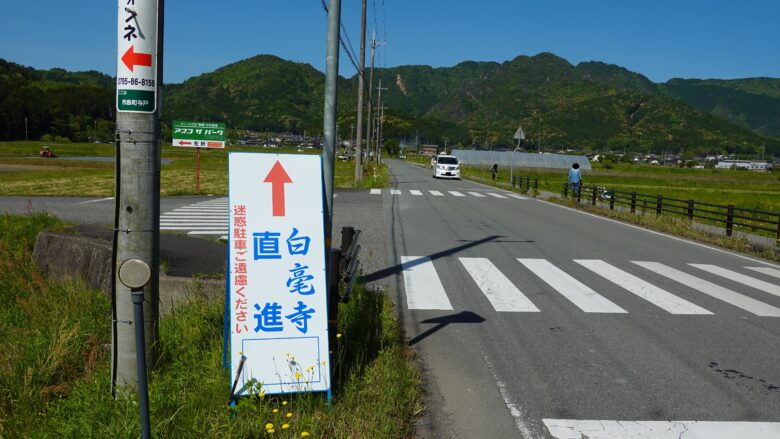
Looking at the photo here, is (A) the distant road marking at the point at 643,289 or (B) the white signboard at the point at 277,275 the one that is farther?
(A) the distant road marking at the point at 643,289

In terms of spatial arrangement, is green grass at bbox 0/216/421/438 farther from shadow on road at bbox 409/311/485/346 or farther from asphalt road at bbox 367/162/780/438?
shadow on road at bbox 409/311/485/346

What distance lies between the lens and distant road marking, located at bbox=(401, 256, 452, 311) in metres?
7.60

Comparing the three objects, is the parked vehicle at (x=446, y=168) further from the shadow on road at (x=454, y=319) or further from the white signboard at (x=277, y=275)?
the white signboard at (x=277, y=275)

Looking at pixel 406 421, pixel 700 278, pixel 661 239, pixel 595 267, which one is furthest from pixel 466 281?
pixel 661 239

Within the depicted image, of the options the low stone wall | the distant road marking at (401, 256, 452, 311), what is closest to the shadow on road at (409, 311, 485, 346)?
the distant road marking at (401, 256, 452, 311)

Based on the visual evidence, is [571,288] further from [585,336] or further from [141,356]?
[141,356]

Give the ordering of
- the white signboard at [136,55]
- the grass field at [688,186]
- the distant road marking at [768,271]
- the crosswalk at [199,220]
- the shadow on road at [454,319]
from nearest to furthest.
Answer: the white signboard at [136,55] < the shadow on road at [454,319] < the distant road marking at [768,271] < the crosswalk at [199,220] < the grass field at [688,186]

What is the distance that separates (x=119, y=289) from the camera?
4172 millimetres

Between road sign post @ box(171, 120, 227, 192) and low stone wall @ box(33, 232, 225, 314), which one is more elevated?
road sign post @ box(171, 120, 227, 192)

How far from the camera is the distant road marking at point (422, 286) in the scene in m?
7.60

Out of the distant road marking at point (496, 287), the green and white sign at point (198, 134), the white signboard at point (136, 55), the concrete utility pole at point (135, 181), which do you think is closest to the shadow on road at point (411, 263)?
the distant road marking at point (496, 287)

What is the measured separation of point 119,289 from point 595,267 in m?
8.37

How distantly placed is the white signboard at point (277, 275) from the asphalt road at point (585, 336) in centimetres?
99

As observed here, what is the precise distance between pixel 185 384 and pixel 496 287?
17.4 ft
